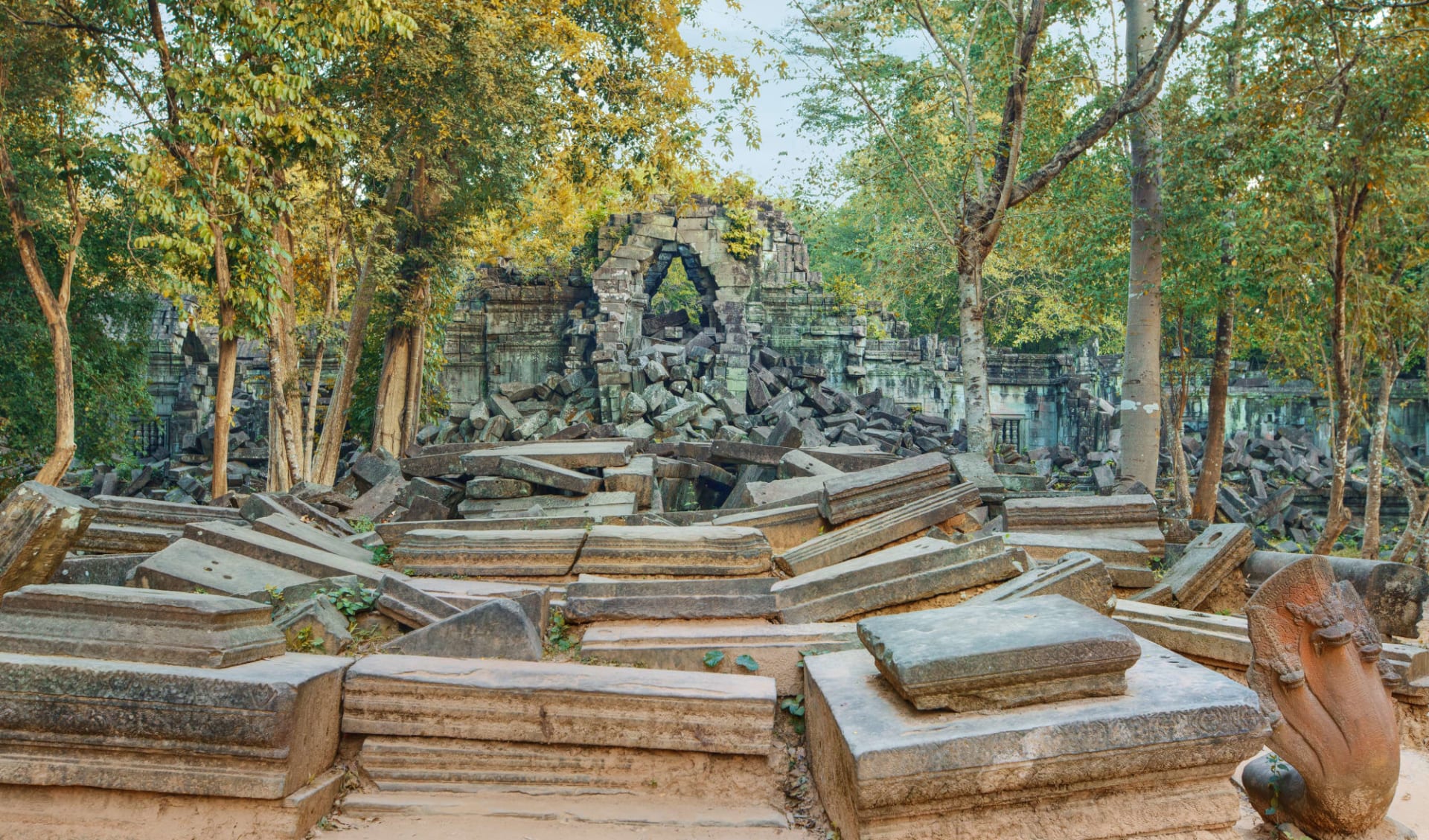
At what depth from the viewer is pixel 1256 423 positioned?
16.8 m

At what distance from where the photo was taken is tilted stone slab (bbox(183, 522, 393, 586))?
15.5ft

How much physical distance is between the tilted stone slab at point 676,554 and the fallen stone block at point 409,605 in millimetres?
859

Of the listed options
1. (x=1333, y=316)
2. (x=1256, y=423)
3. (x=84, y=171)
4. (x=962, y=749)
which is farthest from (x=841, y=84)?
(x=1256, y=423)

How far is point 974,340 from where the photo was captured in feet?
29.2

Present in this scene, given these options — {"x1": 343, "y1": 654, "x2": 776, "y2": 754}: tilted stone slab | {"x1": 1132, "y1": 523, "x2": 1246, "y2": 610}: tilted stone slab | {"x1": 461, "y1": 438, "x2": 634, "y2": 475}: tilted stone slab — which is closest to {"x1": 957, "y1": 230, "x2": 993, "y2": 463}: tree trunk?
{"x1": 1132, "y1": 523, "x2": 1246, "y2": 610}: tilted stone slab

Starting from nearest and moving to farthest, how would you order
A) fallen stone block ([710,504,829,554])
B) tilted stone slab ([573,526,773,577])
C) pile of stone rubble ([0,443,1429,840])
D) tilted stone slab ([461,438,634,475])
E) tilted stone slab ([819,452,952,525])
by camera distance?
1. pile of stone rubble ([0,443,1429,840])
2. tilted stone slab ([573,526,773,577])
3. tilted stone slab ([819,452,952,525])
4. fallen stone block ([710,504,829,554])
5. tilted stone slab ([461,438,634,475])

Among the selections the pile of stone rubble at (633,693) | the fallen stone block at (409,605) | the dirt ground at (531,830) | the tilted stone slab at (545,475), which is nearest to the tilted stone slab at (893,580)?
the pile of stone rubble at (633,693)

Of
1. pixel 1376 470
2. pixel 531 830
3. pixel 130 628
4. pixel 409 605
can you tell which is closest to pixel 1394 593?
pixel 1376 470

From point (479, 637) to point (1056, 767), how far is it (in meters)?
2.17

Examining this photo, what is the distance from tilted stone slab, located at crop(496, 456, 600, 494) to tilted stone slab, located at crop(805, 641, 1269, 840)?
14.1 ft

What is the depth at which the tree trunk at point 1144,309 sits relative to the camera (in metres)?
9.41

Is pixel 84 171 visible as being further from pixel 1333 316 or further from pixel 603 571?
pixel 1333 316

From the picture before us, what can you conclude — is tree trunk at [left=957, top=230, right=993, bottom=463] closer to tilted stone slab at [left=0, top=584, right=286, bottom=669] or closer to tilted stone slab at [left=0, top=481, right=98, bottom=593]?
tilted stone slab at [left=0, top=584, right=286, bottom=669]

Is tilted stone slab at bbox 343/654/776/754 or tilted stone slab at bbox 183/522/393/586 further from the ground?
tilted stone slab at bbox 183/522/393/586
